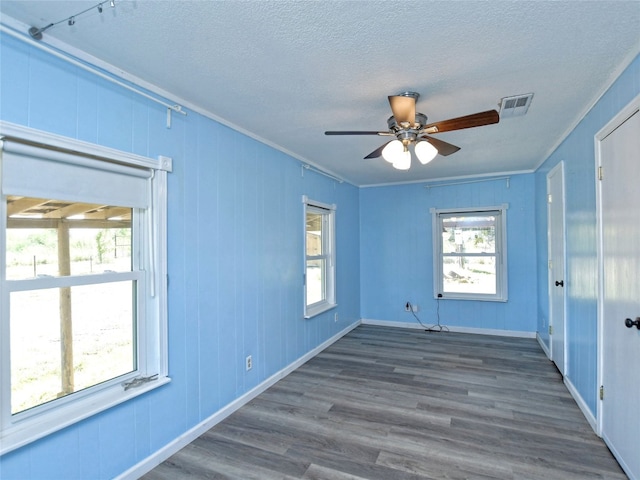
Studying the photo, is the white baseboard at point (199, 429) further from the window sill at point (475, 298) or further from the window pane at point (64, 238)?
the window sill at point (475, 298)

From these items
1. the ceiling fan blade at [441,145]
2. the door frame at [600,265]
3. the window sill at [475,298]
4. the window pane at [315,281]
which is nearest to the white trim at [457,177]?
the window sill at [475,298]

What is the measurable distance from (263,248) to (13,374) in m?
1.96

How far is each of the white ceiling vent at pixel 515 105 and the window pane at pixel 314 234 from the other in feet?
8.04

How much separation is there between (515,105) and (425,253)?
10.4 ft

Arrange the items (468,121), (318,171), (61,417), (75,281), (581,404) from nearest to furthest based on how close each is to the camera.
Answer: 1. (61,417)
2. (75,281)
3. (468,121)
4. (581,404)
5. (318,171)

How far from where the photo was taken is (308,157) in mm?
3938

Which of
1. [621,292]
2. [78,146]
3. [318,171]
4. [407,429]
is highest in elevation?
[318,171]

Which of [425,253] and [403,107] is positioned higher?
[403,107]

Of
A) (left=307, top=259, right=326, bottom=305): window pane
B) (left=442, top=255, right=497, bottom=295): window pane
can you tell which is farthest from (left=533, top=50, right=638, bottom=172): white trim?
(left=307, top=259, right=326, bottom=305): window pane

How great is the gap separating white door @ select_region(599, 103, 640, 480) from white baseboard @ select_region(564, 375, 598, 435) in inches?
5.3

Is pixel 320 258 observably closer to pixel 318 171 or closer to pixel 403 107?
pixel 318 171

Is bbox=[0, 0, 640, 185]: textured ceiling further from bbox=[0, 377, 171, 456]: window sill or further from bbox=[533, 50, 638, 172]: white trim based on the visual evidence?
bbox=[0, 377, 171, 456]: window sill

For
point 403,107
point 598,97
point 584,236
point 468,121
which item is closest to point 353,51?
point 403,107

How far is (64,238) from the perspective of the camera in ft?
5.93
